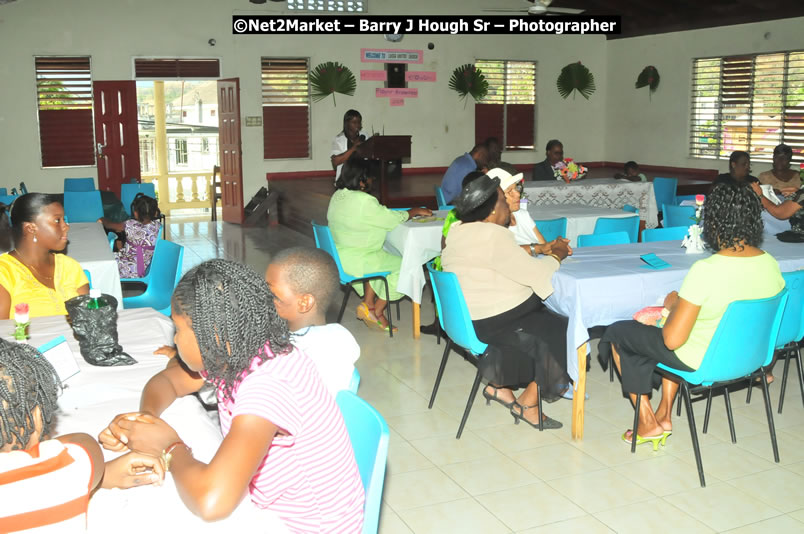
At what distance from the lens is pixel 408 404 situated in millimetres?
4020

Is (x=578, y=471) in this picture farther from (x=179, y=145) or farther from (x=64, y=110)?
(x=179, y=145)

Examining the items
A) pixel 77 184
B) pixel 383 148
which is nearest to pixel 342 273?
pixel 383 148

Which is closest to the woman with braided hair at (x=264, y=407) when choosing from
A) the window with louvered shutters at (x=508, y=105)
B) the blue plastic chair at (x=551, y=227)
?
the blue plastic chair at (x=551, y=227)

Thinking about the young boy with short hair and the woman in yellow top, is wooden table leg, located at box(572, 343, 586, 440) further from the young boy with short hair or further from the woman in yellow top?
the woman in yellow top

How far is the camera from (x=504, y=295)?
3588mm

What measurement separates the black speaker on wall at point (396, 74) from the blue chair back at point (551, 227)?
752cm

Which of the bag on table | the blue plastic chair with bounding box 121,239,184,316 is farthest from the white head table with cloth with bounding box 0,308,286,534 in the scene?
the blue plastic chair with bounding box 121,239,184,316

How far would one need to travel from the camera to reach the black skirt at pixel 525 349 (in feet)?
11.6

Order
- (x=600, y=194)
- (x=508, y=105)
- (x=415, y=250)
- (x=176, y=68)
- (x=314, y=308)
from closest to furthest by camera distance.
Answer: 1. (x=314, y=308)
2. (x=415, y=250)
3. (x=600, y=194)
4. (x=176, y=68)
5. (x=508, y=105)

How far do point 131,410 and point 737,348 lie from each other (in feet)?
7.45

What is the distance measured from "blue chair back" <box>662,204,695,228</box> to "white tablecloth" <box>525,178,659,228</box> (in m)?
1.71

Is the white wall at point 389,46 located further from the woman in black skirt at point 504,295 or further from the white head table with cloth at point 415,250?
the woman in black skirt at point 504,295

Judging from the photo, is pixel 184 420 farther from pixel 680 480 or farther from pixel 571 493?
pixel 680 480

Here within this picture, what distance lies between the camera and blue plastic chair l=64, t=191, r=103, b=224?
293 inches
